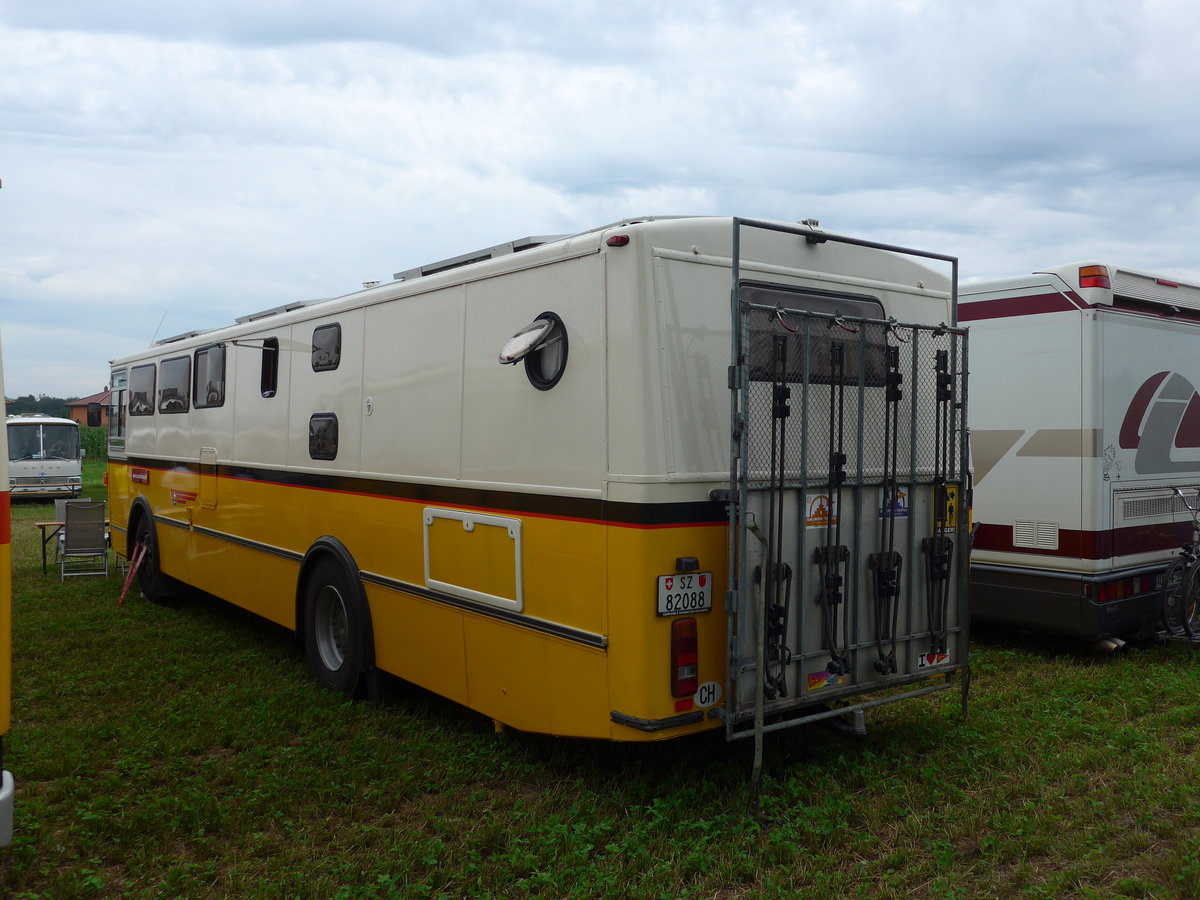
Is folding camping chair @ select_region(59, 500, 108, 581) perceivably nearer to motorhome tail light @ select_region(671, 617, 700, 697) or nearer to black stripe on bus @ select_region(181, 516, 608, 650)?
black stripe on bus @ select_region(181, 516, 608, 650)

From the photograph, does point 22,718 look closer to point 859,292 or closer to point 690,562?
point 690,562

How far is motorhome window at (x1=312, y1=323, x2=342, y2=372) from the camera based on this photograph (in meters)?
6.59

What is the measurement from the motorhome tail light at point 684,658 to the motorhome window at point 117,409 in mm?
8853

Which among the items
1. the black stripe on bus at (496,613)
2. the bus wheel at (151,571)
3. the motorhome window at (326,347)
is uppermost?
the motorhome window at (326,347)

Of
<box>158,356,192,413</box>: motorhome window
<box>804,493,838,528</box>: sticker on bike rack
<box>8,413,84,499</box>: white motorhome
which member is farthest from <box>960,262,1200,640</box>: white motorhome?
<box>8,413,84,499</box>: white motorhome

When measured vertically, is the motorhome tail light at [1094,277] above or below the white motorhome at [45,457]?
above

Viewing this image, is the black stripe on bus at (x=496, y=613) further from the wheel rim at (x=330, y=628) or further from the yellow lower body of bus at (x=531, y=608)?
the wheel rim at (x=330, y=628)

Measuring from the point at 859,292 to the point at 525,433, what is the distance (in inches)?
75.6

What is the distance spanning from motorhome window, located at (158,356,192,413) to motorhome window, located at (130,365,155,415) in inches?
11.8

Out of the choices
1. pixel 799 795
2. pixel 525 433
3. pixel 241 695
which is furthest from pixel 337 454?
pixel 799 795

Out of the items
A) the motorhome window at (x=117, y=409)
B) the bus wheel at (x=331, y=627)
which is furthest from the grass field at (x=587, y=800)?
the motorhome window at (x=117, y=409)

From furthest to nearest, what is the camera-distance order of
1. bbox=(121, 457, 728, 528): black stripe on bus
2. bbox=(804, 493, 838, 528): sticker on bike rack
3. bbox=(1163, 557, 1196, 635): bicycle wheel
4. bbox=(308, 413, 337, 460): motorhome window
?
bbox=(1163, 557, 1196, 635): bicycle wheel < bbox=(308, 413, 337, 460): motorhome window < bbox=(804, 493, 838, 528): sticker on bike rack < bbox=(121, 457, 728, 528): black stripe on bus

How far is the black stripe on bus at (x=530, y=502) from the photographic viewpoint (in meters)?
4.23

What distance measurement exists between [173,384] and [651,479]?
6.94m
